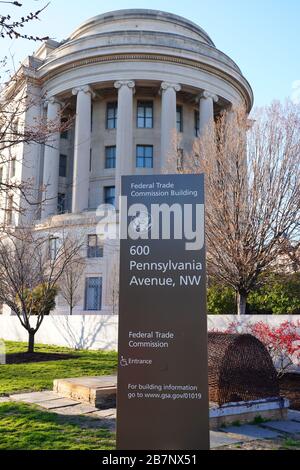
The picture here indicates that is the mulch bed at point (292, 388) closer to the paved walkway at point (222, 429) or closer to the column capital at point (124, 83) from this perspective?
the paved walkway at point (222, 429)

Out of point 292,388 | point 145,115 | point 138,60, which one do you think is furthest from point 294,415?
point 145,115

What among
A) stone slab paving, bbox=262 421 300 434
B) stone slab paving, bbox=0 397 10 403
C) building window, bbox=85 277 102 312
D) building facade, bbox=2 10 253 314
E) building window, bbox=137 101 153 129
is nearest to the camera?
→ stone slab paving, bbox=262 421 300 434

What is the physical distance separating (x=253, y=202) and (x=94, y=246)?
21.0 metres

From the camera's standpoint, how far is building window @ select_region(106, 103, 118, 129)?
47062 millimetres

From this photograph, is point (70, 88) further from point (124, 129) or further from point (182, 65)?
point (182, 65)

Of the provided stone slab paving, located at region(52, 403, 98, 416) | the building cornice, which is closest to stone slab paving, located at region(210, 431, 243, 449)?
stone slab paving, located at region(52, 403, 98, 416)

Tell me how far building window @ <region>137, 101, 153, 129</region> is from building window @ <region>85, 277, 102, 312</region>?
1841 cm

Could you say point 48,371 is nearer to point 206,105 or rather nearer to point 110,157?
point 110,157

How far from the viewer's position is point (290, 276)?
19172 millimetres

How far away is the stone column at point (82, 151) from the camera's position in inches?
1641

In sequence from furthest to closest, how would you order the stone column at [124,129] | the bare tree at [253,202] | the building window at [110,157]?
the building window at [110,157]
the stone column at [124,129]
the bare tree at [253,202]

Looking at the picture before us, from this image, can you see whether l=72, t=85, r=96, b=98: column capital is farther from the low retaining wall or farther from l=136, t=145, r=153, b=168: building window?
the low retaining wall

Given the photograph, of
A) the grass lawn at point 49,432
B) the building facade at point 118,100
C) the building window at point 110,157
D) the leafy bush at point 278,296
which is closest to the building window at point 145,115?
the building facade at point 118,100

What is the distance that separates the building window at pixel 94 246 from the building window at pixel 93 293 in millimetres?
1896
